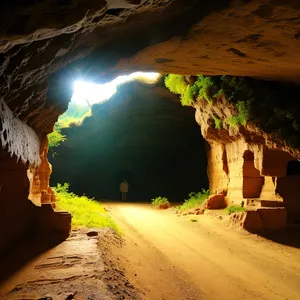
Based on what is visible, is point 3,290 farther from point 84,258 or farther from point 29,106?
point 29,106

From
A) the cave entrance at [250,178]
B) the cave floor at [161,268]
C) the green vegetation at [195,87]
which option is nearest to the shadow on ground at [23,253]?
the cave floor at [161,268]

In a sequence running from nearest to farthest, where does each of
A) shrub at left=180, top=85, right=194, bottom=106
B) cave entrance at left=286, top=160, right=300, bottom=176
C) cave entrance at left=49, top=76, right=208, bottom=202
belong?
shrub at left=180, top=85, right=194, bottom=106
cave entrance at left=286, top=160, right=300, bottom=176
cave entrance at left=49, top=76, right=208, bottom=202

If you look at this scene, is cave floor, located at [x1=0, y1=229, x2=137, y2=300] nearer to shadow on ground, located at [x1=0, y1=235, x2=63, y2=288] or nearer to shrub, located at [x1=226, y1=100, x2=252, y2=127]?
shadow on ground, located at [x1=0, y1=235, x2=63, y2=288]

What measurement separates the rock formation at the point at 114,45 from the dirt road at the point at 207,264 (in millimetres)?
3107

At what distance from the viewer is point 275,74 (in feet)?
28.9

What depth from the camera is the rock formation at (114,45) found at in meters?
3.27

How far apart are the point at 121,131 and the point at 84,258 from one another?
69.7ft

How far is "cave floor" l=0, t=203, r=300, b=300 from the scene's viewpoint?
17.1 ft

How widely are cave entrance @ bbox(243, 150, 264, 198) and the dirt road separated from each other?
2.46m

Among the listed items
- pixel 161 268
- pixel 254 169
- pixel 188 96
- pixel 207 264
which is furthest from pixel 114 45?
pixel 254 169

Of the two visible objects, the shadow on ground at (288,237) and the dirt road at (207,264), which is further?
the shadow on ground at (288,237)

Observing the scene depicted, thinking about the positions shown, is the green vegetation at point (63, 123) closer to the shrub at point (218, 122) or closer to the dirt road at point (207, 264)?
the dirt road at point (207, 264)

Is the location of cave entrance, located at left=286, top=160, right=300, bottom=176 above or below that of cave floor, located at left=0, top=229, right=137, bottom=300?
above

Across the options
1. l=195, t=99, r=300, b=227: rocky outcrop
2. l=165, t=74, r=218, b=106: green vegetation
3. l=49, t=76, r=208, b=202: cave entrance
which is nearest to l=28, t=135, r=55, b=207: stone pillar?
l=165, t=74, r=218, b=106: green vegetation
